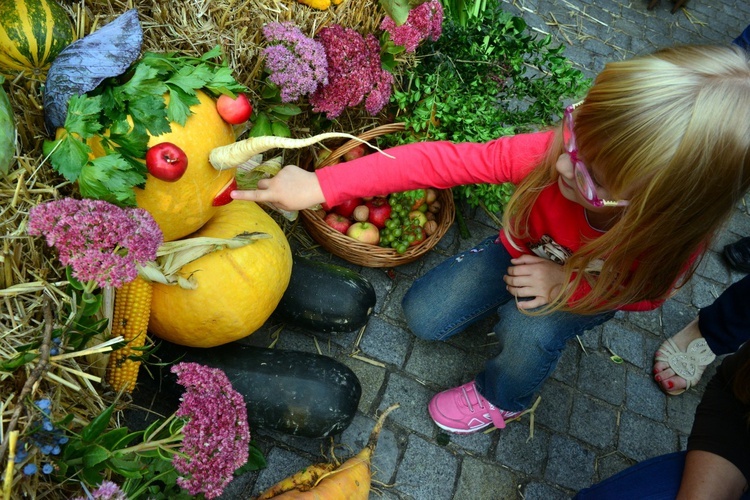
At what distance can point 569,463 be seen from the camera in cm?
224

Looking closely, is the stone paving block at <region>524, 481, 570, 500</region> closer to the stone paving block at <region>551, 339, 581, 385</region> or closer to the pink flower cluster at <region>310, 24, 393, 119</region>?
the stone paving block at <region>551, 339, 581, 385</region>

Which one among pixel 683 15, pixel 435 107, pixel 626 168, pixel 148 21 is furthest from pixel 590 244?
pixel 683 15

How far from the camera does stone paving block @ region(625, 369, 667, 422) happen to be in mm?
2451

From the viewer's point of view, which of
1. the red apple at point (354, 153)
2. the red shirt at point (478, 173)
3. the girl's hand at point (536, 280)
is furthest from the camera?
the red apple at point (354, 153)

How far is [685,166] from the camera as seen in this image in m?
1.32

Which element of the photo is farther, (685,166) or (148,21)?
(148,21)

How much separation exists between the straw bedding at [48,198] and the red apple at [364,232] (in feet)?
2.37

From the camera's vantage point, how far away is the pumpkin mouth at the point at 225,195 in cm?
170

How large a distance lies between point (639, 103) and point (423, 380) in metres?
1.40

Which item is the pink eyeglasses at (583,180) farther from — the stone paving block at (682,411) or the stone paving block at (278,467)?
the stone paving block at (682,411)

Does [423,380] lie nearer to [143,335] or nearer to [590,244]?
[590,244]

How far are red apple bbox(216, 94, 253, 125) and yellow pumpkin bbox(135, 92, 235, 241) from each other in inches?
0.7

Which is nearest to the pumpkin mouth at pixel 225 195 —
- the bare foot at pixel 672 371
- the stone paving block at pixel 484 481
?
the stone paving block at pixel 484 481

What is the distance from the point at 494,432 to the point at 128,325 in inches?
57.3
